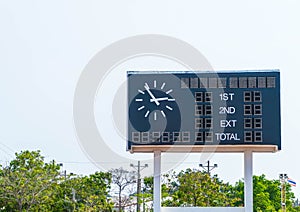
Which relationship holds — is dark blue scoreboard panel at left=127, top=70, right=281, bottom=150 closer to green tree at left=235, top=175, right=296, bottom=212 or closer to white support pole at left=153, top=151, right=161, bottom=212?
white support pole at left=153, top=151, right=161, bottom=212

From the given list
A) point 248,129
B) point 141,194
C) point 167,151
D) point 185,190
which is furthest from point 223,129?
point 141,194

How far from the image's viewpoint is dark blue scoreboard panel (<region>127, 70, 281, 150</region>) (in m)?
18.8

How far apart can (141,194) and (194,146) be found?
1687cm

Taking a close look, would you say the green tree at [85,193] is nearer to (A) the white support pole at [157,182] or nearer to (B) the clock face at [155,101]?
(A) the white support pole at [157,182]

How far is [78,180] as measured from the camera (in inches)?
1378

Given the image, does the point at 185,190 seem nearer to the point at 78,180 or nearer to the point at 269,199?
the point at 78,180

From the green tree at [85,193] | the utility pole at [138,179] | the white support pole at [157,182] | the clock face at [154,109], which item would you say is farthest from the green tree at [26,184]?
the clock face at [154,109]

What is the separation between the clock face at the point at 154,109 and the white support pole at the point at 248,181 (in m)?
2.77

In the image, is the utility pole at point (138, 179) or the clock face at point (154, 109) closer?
the clock face at point (154, 109)

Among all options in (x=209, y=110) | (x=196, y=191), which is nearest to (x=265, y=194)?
(x=196, y=191)

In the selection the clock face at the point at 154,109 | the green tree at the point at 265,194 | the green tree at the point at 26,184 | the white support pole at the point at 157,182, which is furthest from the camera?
the green tree at the point at 265,194

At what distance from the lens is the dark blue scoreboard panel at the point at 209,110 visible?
1884cm

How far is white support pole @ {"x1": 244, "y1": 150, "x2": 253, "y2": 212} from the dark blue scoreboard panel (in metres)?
1.60

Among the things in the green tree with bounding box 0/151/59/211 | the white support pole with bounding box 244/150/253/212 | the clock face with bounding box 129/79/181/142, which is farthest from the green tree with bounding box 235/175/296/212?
the clock face with bounding box 129/79/181/142
